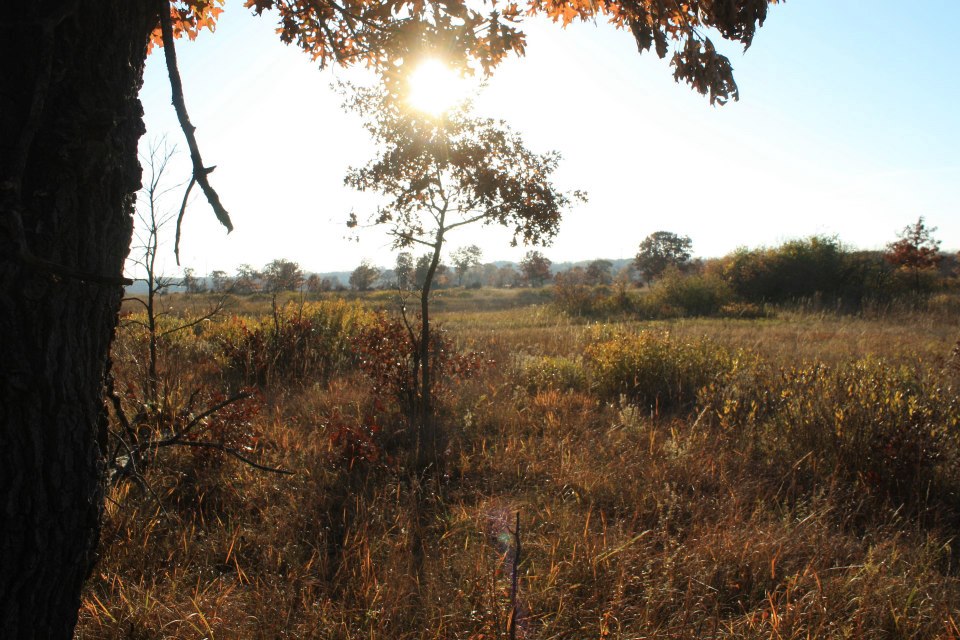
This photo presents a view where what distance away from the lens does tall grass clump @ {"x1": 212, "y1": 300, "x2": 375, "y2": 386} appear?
6.14 metres

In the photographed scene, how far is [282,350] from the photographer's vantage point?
6680mm

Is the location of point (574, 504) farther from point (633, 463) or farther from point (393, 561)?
point (393, 561)

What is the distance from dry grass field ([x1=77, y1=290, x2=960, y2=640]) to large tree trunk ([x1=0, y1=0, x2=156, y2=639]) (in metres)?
0.84

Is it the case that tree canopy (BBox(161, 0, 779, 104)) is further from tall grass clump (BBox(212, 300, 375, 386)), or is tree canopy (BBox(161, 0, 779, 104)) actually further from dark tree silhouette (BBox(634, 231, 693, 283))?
dark tree silhouette (BBox(634, 231, 693, 283))

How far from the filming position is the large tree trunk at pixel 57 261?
4.01 feet

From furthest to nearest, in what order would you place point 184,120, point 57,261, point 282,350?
point 282,350
point 184,120
point 57,261

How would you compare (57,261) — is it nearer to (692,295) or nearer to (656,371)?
(656,371)

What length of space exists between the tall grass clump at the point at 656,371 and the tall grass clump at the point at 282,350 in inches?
120

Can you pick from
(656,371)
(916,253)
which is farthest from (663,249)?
(656,371)

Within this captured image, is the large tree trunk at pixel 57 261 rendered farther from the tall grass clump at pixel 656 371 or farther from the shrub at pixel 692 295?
the shrub at pixel 692 295

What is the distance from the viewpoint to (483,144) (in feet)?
14.1

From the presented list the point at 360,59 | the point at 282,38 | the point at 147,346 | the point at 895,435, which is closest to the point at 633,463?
the point at 895,435

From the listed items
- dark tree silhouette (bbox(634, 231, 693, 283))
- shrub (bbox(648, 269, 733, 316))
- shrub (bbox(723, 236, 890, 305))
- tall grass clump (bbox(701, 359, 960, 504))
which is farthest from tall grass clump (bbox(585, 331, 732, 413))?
dark tree silhouette (bbox(634, 231, 693, 283))

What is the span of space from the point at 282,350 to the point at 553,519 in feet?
15.7
